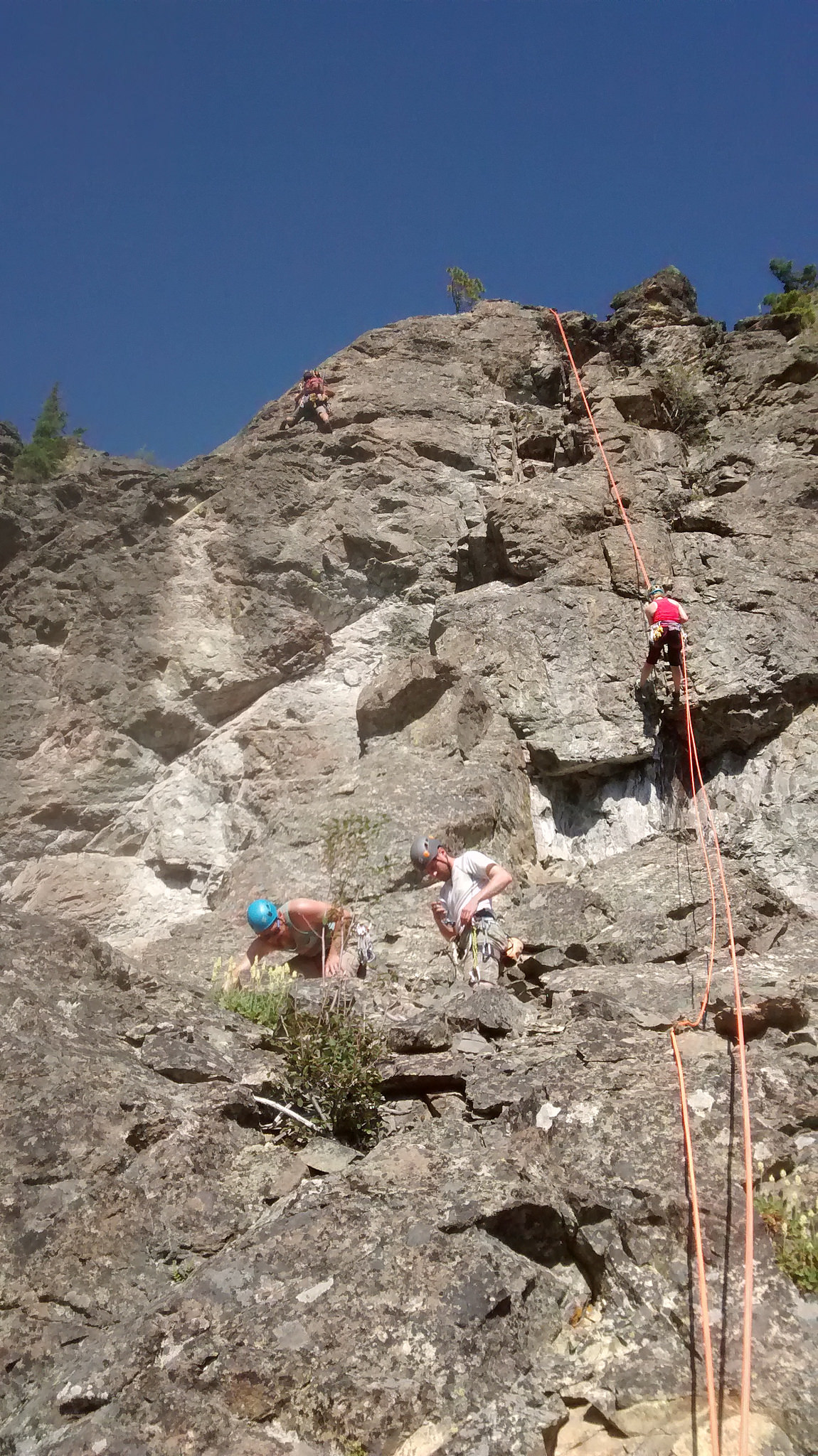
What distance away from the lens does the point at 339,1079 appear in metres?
5.38

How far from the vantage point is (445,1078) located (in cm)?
556

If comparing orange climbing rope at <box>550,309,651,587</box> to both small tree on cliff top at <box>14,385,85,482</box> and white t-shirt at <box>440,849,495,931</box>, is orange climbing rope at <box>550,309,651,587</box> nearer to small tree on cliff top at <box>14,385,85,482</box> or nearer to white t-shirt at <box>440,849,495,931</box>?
white t-shirt at <box>440,849,495,931</box>

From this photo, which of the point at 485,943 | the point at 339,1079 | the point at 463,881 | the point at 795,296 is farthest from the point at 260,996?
the point at 795,296

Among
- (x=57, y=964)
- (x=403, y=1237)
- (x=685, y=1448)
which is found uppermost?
(x=57, y=964)

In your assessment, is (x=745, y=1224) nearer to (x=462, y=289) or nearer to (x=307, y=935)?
(x=307, y=935)

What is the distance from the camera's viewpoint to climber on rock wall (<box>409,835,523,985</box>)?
7.59 meters

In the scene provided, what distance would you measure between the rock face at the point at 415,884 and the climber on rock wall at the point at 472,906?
0.95 ft

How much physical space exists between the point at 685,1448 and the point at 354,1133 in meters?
2.33

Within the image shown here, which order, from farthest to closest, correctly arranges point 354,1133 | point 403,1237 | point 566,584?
point 566,584, point 354,1133, point 403,1237

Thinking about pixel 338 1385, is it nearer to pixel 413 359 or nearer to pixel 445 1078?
pixel 445 1078

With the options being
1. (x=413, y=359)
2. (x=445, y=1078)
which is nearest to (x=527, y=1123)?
(x=445, y=1078)

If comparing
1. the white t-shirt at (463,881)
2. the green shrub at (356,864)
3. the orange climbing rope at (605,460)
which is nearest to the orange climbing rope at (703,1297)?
the white t-shirt at (463,881)

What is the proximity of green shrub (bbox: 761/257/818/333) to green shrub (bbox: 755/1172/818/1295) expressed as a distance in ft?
52.2

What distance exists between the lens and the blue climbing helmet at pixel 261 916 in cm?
832
